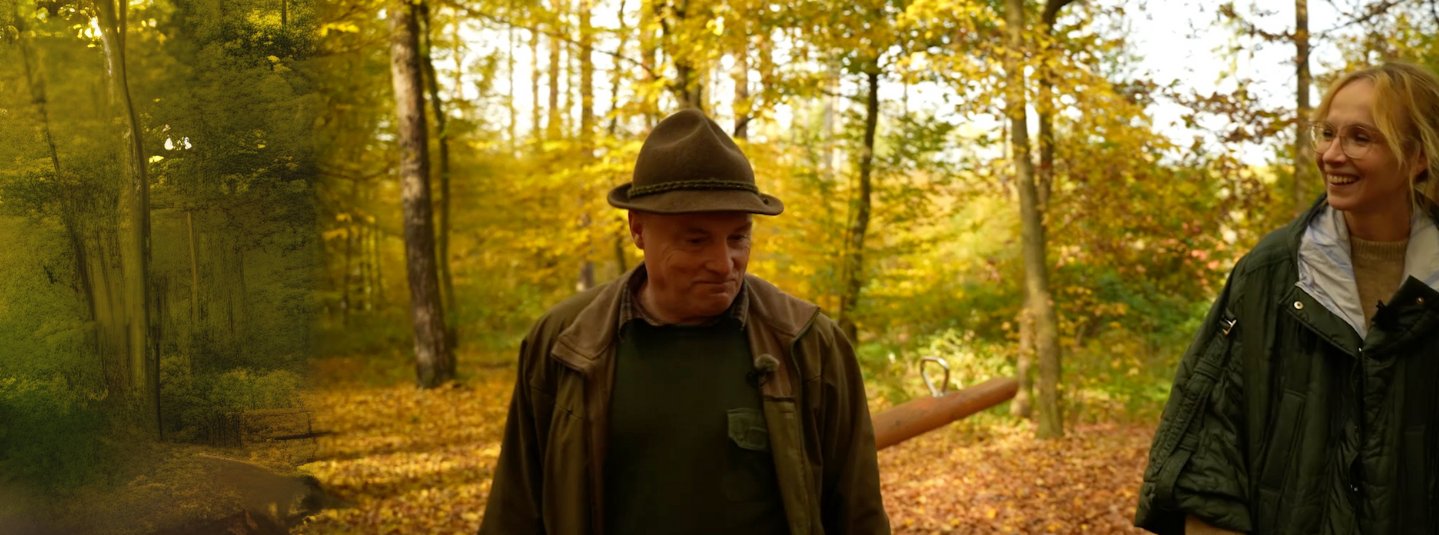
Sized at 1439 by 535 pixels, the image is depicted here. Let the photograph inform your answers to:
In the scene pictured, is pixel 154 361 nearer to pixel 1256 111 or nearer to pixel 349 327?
pixel 1256 111

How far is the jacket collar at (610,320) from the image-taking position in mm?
2086

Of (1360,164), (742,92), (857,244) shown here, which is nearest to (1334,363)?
(1360,164)

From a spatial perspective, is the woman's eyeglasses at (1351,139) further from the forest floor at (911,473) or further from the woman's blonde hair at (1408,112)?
the forest floor at (911,473)

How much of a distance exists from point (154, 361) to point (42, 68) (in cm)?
67

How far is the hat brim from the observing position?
6.43 feet

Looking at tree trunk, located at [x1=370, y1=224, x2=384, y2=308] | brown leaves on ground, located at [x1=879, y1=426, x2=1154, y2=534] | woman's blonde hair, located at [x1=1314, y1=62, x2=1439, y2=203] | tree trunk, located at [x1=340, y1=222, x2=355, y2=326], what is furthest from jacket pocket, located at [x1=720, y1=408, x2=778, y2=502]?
tree trunk, located at [x1=370, y1=224, x2=384, y2=308]

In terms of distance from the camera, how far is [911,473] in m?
9.09

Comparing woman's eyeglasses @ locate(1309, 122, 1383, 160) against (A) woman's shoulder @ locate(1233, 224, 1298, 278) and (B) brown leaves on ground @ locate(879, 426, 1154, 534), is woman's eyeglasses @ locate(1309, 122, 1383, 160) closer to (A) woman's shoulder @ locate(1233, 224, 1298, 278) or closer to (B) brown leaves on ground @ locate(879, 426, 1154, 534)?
(A) woman's shoulder @ locate(1233, 224, 1298, 278)

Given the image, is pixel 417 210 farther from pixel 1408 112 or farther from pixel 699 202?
pixel 1408 112

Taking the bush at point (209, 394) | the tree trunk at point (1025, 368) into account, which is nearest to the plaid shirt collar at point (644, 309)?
the bush at point (209, 394)

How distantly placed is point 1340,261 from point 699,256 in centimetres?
171

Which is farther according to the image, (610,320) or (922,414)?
(922,414)

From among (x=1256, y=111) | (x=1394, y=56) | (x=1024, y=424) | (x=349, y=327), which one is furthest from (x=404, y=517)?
(x=349, y=327)

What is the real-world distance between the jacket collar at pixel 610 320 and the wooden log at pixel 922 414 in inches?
102
